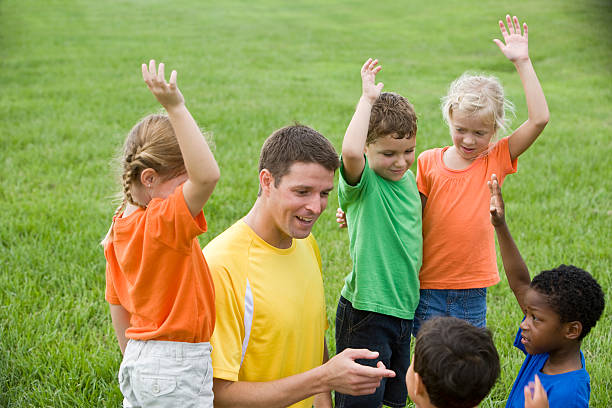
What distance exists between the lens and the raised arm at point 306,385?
2.25 m

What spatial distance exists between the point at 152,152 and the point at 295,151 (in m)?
0.57

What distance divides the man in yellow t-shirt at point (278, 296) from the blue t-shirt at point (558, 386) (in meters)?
0.80

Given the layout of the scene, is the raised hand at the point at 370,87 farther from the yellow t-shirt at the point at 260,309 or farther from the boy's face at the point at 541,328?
the boy's face at the point at 541,328

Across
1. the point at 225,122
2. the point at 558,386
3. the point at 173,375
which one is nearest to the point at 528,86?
the point at 558,386

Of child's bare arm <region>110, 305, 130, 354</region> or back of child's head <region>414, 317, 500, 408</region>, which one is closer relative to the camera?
back of child's head <region>414, 317, 500, 408</region>

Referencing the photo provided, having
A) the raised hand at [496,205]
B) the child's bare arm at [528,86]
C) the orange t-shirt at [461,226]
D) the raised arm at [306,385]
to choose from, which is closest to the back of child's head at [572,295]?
the raised hand at [496,205]

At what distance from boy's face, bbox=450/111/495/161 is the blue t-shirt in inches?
42.2

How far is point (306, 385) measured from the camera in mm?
2328

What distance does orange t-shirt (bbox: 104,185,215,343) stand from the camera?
211 centimetres

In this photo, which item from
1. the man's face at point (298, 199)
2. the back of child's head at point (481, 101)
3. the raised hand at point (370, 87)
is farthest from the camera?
the back of child's head at point (481, 101)

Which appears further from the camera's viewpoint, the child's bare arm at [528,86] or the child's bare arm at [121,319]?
the child's bare arm at [528,86]

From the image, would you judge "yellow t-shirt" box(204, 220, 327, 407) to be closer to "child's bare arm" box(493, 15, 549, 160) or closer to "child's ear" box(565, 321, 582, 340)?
"child's ear" box(565, 321, 582, 340)

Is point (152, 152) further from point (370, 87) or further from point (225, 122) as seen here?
point (225, 122)

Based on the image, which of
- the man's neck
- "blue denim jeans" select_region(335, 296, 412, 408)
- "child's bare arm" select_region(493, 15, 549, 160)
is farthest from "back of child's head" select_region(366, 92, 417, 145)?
"blue denim jeans" select_region(335, 296, 412, 408)
